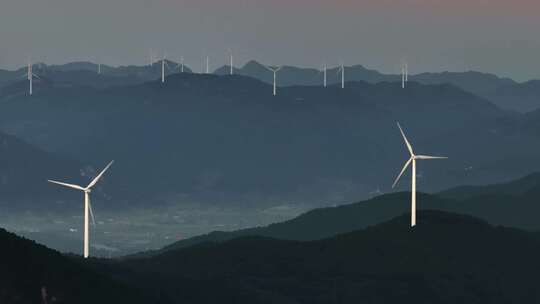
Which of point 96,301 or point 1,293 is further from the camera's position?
point 96,301

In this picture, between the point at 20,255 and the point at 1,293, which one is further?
the point at 20,255
